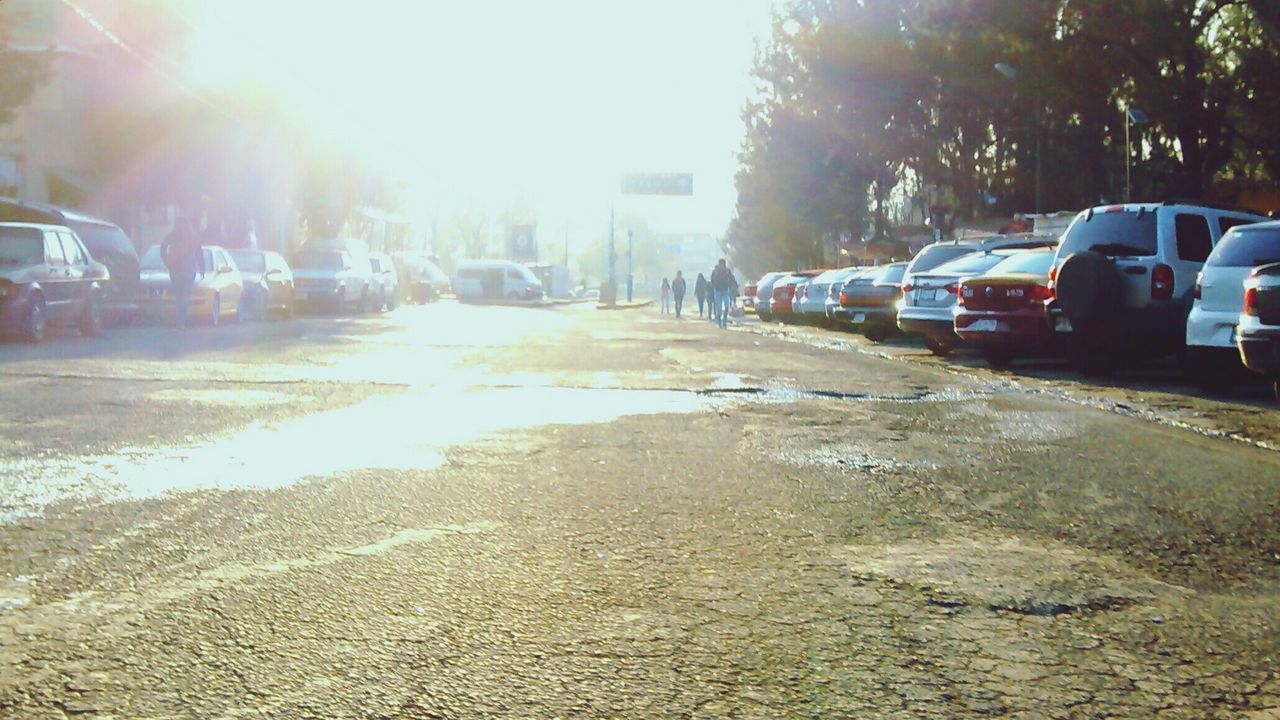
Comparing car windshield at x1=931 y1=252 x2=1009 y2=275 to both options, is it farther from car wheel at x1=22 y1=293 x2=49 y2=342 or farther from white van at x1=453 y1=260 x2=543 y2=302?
white van at x1=453 y1=260 x2=543 y2=302

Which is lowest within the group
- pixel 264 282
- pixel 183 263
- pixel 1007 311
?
pixel 1007 311

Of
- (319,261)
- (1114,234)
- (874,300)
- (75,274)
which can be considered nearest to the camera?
(1114,234)

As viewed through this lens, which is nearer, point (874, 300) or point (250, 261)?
point (874, 300)

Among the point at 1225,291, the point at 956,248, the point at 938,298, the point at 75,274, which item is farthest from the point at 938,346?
the point at 75,274

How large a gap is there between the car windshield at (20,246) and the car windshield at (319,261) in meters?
16.7

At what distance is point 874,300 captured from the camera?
76.5 feet

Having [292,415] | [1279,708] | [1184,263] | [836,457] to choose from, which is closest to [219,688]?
[1279,708]

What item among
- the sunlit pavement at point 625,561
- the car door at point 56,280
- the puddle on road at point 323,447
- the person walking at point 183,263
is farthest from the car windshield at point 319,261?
the sunlit pavement at point 625,561

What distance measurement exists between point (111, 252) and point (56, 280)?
167 inches

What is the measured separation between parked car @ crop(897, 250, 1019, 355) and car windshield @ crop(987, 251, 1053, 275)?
92 cm

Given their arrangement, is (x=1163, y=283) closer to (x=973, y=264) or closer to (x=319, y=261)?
(x=973, y=264)

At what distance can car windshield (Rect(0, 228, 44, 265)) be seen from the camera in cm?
1803

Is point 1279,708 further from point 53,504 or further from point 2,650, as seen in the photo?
point 53,504

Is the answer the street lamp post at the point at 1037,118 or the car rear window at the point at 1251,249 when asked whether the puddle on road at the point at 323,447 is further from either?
the street lamp post at the point at 1037,118
